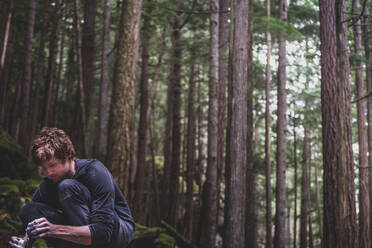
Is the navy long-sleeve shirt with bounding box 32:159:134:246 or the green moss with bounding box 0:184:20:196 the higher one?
the navy long-sleeve shirt with bounding box 32:159:134:246

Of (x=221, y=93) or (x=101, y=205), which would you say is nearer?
(x=101, y=205)

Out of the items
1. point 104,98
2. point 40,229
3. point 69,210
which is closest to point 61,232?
point 40,229

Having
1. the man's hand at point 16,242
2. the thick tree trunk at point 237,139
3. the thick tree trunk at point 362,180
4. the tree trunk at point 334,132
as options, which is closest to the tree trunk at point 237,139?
the thick tree trunk at point 237,139

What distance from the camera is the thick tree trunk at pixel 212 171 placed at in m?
11.8

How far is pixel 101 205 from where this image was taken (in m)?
2.89

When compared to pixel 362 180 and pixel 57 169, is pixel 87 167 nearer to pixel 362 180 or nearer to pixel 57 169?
pixel 57 169

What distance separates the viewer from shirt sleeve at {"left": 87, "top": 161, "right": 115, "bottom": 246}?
2.82 metres

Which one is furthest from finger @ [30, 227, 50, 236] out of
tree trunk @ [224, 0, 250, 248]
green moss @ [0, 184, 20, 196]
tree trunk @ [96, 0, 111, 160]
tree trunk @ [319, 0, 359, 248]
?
tree trunk @ [96, 0, 111, 160]

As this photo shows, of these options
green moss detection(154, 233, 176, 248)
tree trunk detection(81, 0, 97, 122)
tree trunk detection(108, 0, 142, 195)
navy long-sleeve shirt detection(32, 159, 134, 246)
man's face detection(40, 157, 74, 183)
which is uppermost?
tree trunk detection(81, 0, 97, 122)

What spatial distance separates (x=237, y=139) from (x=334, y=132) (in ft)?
7.25

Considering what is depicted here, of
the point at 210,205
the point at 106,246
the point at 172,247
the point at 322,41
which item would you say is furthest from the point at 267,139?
the point at 106,246

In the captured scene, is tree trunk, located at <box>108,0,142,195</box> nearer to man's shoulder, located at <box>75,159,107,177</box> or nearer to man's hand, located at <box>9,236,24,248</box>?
man's shoulder, located at <box>75,159,107,177</box>

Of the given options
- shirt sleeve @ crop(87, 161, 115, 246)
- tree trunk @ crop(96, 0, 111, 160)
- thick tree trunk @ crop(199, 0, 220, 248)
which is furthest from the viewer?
thick tree trunk @ crop(199, 0, 220, 248)

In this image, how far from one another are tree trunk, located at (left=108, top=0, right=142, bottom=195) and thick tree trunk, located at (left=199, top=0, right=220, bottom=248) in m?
4.64
